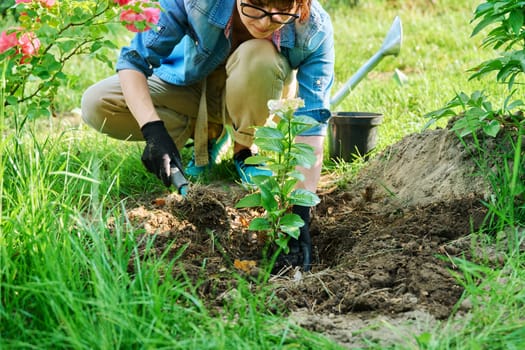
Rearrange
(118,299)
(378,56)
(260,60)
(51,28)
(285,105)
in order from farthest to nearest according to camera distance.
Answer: (378,56) < (260,60) < (51,28) < (285,105) < (118,299)

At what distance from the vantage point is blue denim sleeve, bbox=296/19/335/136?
275 cm

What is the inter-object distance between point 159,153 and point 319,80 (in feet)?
2.27

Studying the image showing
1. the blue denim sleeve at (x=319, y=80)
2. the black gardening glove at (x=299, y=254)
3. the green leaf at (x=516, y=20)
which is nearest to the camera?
the green leaf at (x=516, y=20)

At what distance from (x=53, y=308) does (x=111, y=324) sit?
0.14m

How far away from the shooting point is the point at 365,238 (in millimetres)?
2490

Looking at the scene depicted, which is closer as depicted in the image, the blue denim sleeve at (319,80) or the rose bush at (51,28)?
the rose bush at (51,28)

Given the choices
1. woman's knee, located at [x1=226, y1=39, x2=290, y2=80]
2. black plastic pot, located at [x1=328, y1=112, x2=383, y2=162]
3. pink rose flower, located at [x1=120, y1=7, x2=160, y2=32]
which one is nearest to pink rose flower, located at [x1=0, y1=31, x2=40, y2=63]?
pink rose flower, located at [x1=120, y1=7, x2=160, y2=32]

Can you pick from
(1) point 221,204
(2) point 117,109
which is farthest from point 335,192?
(2) point 117,109

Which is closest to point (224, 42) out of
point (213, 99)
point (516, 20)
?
point (213, 99)

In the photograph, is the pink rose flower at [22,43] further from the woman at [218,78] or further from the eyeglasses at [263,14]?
the eyeglasses at [263,14]

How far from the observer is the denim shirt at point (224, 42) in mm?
2738

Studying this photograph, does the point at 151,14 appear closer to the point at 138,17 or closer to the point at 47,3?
the point at 138,17

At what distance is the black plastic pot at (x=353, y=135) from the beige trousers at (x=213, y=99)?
29cm

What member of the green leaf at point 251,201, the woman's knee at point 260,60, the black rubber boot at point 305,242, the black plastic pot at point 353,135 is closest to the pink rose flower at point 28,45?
the woman's knee at point 260,60
